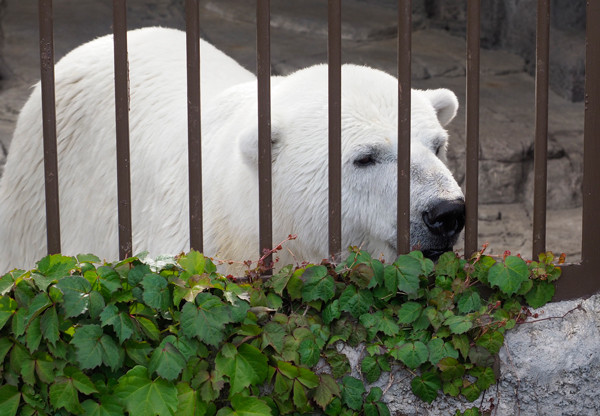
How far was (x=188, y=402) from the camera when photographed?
91.4 inches

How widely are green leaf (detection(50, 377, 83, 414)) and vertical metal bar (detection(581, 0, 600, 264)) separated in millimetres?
1451

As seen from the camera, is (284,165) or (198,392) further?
(284,165)

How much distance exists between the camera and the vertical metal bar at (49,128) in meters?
2.42

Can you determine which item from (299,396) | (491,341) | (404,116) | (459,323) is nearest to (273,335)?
(299,396)

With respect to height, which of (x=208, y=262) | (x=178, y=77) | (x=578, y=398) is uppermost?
(x=178, y=77)

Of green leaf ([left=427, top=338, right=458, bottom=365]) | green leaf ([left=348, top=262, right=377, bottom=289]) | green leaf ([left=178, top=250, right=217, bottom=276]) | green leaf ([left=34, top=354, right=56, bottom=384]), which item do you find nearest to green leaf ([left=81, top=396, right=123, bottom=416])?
green leaf ([left=34, top=354, right=56, bottom=384])

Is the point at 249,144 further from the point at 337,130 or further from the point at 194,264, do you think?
the point at 194,264

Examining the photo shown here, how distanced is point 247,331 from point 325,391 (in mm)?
262

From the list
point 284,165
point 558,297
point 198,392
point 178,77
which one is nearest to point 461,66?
point 178,77

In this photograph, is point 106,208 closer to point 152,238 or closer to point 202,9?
point 152,238

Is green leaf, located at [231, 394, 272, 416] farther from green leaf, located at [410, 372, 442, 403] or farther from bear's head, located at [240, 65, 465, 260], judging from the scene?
bear's head, located at [240, 65, 465, 260]

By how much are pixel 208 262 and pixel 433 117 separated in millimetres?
1252

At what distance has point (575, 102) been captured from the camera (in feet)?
26.5

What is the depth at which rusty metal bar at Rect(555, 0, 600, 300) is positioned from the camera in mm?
2596
